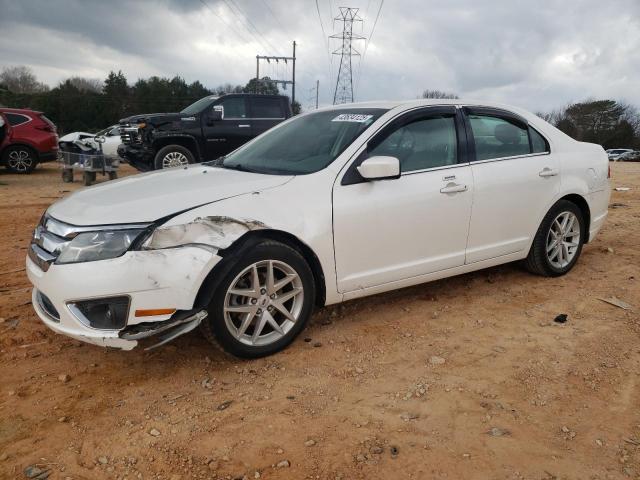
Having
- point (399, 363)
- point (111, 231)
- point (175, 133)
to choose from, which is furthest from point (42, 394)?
point (175, 133)

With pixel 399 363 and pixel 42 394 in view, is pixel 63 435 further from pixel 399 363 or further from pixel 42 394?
pixel 399 363

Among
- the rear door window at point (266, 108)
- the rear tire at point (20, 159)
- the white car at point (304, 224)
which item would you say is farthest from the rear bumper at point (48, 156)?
the white car at point (304, 224)

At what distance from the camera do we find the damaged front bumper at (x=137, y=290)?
8.60ft

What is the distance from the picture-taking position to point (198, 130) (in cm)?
1060

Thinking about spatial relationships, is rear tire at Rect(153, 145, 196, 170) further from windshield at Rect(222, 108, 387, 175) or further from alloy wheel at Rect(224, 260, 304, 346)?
alloy wheel at Rect(224, 260, 304, 346)

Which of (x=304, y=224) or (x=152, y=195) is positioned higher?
(x=152, y=195)

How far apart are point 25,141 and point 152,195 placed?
12183 mm

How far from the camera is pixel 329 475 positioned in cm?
213

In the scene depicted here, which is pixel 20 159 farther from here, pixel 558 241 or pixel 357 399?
pixel 357 399

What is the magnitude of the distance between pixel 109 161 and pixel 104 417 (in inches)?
380

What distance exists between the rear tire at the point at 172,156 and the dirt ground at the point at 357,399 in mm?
6672

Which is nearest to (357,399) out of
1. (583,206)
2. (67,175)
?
(583,206)

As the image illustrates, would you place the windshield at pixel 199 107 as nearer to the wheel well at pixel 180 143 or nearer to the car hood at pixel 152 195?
the wheel well at pixel 180 143

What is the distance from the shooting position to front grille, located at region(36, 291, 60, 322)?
282cm
